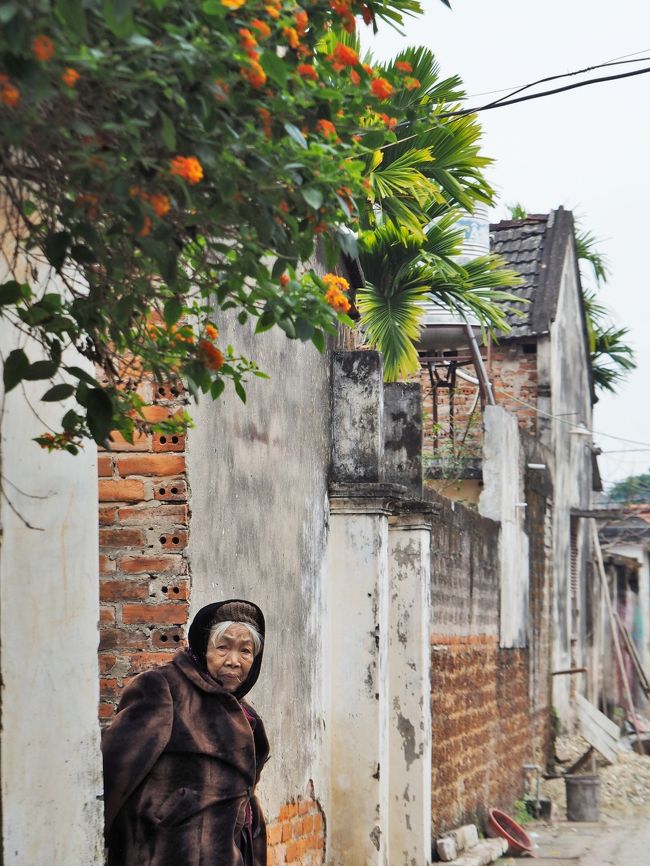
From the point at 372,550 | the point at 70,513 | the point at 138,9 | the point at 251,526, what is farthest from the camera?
the point at 372,550

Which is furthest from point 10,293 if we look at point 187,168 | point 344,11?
point 344,11

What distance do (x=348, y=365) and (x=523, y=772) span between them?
7886 millimetres

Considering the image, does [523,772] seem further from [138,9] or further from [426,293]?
[138,9]

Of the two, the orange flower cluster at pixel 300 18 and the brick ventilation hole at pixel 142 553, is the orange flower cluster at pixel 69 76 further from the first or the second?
the brick ventilation hole at pixel 142 553

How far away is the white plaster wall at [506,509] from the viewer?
1434 cm

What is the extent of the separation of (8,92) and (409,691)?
7466mm

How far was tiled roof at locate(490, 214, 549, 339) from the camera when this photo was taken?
19.7 meters

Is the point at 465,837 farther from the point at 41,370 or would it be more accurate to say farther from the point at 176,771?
the point at 41,370

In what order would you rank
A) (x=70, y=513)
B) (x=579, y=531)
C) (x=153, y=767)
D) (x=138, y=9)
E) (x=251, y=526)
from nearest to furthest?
(x=138, y=9)
(x=70, y=513)
(x=153, y=767)
(x=251, y=526)
(x=579, y=531)

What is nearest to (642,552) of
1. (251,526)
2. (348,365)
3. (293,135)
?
(348,365)

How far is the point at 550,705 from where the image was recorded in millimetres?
17906

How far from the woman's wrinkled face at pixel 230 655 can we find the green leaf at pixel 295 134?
94.4 inches

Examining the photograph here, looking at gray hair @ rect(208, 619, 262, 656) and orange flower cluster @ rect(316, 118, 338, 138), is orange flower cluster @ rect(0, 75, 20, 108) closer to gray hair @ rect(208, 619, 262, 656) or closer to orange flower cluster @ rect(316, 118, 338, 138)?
orange flower cluster @ rect(316, 118, 338, 138)

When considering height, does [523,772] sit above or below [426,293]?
below
